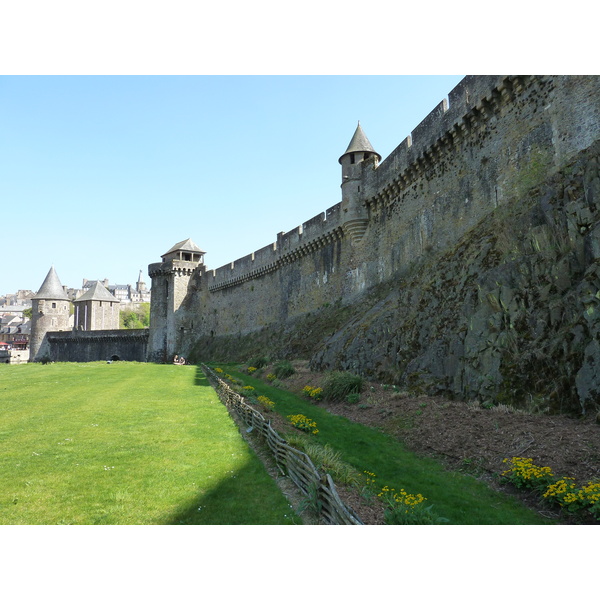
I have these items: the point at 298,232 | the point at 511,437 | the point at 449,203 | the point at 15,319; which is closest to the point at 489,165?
the point at 449,203

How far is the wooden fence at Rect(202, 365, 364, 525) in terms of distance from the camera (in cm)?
546

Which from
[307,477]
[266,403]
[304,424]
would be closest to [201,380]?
[266,403]

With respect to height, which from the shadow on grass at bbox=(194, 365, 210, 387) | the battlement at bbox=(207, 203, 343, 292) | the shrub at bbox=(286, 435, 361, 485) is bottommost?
the shrub at bbox=(286, 435, 361, 485)

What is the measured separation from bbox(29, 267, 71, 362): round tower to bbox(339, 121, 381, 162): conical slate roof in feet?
164

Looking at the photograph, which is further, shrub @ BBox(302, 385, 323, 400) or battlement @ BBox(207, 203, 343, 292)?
battlement @ BBox(207, 203, 343, 292)

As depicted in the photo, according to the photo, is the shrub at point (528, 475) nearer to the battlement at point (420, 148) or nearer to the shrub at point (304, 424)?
the shrub at point (304, 424)

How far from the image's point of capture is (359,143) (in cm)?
2398

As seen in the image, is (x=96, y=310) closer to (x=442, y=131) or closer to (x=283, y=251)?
(x=283, y=251)

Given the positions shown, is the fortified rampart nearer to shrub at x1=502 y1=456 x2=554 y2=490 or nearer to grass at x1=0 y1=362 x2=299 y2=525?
shrub at x1=502 y1=456 x2=554 y2=490

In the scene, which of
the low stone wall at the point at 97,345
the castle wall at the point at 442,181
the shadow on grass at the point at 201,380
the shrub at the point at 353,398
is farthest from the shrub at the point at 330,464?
the low stone wall at the point at 97,345

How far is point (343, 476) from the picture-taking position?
24.4ft

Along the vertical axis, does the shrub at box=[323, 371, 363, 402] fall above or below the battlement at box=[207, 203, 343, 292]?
below

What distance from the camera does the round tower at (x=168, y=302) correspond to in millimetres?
46531

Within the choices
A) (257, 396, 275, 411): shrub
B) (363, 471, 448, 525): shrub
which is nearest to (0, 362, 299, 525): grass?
(257, 396, 275, 411): shrub
